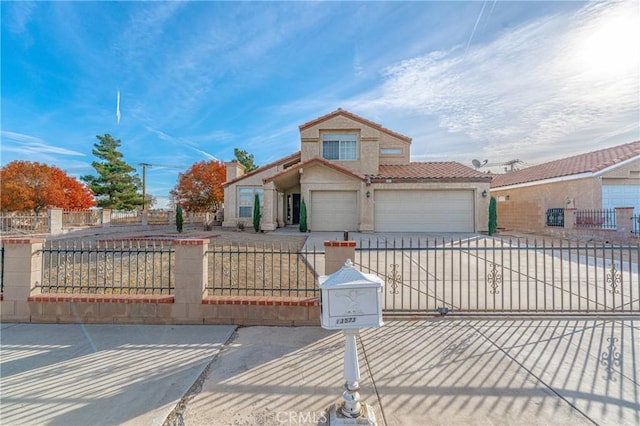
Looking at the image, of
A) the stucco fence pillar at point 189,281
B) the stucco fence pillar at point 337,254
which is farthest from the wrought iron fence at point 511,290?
the stucco fence pillar at point 189,281

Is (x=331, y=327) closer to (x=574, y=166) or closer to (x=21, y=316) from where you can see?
(x=21, y=316)

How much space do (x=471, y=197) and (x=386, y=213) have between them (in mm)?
5071

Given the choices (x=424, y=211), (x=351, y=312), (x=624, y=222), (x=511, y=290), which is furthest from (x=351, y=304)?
(x=624, y=222)

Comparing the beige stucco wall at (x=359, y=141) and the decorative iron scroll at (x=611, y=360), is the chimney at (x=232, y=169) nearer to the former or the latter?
the beige stucco wall at (x=359, y=141)

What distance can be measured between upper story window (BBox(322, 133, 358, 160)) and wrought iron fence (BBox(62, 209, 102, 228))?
20.5m

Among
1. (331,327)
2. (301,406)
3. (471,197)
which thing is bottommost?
(301,406)

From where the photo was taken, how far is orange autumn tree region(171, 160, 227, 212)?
102 ft

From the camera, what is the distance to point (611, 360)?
11.5ft

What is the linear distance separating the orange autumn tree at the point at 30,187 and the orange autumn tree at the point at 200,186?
A: 32.9ft

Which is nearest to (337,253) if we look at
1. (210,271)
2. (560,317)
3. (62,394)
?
(62,394)

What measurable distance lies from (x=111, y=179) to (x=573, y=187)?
42.6m

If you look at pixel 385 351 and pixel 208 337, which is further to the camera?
pixel 208 337

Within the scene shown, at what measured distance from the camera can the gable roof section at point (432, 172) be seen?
54.0 ft

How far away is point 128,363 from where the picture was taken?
348 centimetres
